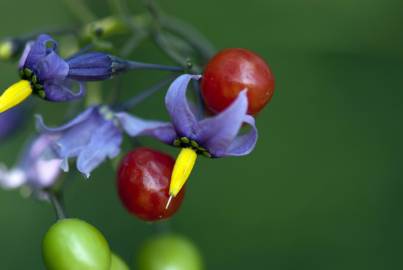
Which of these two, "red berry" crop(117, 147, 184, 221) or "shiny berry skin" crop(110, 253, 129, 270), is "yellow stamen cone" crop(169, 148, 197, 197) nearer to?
"red berry" crop(117, 147, 184, 221)

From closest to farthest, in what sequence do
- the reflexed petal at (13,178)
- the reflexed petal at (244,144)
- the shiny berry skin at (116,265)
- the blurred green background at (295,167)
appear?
the reflexed petal at (244,144), the shiny berry skin at (116,265), the reflexed petal at (13,178), the blurred green background at (295,167)

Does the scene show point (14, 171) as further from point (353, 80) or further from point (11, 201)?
point (353, 80)

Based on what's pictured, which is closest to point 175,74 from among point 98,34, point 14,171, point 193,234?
point 98,34

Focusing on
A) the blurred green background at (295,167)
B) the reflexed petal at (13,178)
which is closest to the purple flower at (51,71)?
the reflexed petal at (13,178)

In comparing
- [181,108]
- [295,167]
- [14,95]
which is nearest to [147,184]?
[181,108]

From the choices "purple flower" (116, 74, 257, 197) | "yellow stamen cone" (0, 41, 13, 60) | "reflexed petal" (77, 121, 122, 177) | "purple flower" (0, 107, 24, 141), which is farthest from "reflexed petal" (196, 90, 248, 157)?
"purple flower" (0, 107, 24, 141)

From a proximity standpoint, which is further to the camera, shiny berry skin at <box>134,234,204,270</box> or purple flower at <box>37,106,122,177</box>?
shiny berry skin at <box>134,234,204,270</box>

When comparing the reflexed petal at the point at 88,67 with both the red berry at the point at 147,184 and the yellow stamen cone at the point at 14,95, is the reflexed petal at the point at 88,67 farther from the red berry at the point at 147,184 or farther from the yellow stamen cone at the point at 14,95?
the red berry at the point at 147,184
